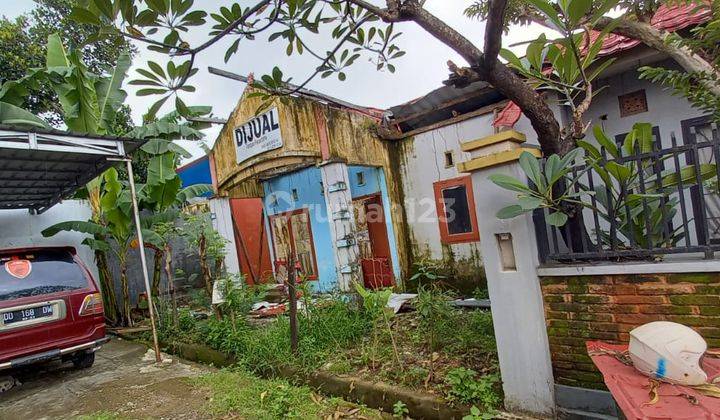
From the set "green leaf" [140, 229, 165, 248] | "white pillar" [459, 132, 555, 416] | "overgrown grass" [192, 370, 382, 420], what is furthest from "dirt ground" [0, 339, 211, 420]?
"white pillar" [459, 132, 555, 416]

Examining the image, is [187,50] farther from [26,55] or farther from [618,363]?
[26,55]

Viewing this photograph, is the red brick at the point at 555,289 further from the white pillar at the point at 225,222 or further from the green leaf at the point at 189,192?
the white pillar at the point at 225,222

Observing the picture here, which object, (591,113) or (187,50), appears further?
(591,113)

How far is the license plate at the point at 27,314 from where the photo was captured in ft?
14.2

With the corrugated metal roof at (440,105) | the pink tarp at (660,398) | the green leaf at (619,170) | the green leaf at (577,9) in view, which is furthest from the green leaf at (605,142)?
the corrugated metal roof at (440,105)

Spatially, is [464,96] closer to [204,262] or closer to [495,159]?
[495,159]

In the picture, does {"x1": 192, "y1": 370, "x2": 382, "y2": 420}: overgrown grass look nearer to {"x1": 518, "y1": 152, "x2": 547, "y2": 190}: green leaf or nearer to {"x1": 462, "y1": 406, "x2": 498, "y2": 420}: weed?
{"x1": 462, "y1": 406, "x2": 498, "y2": 420}: weed

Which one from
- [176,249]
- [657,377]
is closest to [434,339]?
[657,377]

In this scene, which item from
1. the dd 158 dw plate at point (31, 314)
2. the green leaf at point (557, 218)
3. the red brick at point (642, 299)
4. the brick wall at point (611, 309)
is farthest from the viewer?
the dd 158 dw plate at point (31, 314)

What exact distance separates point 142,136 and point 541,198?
6.50 meters

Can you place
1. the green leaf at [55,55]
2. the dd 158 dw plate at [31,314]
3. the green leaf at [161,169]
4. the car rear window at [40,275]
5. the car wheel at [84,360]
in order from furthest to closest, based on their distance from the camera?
the green leaf at [161,169] → the green leaf at [55,55] → the car wheel at [84,360] → the car rear window at [40,275] → the dd 158 dw plate at [31,314]

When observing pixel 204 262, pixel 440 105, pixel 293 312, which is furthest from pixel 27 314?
pixel 440 105

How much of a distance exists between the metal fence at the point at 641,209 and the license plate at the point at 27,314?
5350mm

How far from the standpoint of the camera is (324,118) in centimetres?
660
